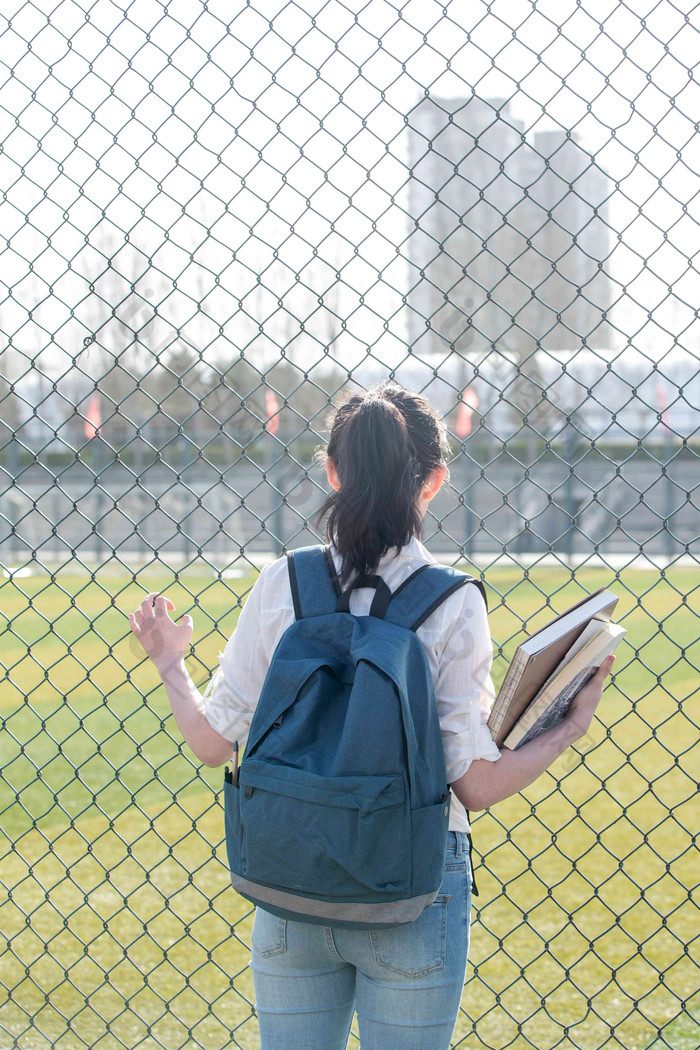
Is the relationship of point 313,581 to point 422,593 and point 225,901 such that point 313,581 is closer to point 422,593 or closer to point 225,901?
point 422,593

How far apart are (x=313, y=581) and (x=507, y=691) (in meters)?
0.36

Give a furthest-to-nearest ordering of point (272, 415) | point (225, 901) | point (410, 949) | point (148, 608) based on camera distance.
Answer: point (225, 901)
point (272, 415)
point (148, 608)
point (410, 949)

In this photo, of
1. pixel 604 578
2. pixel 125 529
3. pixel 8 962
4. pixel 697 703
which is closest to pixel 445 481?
pixel 8 962

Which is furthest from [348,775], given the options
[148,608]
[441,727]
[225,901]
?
[225,901]

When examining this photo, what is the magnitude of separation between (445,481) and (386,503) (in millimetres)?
193

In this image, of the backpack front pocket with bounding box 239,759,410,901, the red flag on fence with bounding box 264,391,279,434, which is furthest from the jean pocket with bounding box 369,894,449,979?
the red flag on fence with bounding box 264,391,279,434

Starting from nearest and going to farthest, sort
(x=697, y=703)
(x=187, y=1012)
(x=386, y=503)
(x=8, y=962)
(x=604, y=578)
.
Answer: (x=386, y=503) < (x=187, y=1012) < (x=8, y=962) < (x=697, y=703) < (x=604, y=578)

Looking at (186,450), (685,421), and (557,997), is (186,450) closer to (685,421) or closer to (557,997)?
(685,421)

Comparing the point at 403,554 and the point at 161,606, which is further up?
the point at 403,554

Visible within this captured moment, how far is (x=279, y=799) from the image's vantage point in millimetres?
1367

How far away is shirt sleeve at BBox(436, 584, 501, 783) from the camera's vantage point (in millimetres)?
1458

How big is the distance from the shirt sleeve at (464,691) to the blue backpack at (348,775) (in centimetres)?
5

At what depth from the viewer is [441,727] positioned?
1473mm

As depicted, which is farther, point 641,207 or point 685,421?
point 685,421
